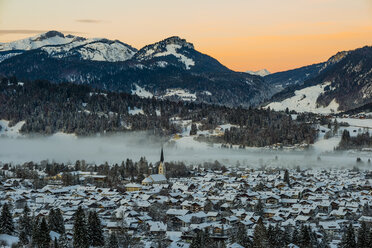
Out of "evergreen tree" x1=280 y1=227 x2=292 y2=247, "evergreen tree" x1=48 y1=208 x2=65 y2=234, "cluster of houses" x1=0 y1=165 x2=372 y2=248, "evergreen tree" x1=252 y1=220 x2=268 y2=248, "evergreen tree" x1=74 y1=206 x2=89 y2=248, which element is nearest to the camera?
"evergreen tree" x1=252 y1=220 x2=268 y2=248

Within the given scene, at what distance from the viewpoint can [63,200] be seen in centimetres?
11300

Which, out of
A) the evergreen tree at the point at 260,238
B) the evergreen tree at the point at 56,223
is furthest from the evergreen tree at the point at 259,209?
the evergreen tree at the point at 56,223

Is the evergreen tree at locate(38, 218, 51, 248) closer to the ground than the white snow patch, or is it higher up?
higher up

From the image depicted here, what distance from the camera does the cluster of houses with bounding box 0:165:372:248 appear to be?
90875 millimetres

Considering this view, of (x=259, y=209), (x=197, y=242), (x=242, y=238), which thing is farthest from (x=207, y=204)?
(x=197, y=242)

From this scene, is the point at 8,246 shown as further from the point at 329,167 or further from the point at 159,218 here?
the point at 329,167

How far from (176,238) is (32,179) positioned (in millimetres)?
74299

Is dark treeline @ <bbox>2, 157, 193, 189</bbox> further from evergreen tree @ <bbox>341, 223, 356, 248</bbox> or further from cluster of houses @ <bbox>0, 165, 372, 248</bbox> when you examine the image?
evergreen tree @ <bbox>341, 223, 356, 248</bbox>

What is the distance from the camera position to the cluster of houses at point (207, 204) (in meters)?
90.9

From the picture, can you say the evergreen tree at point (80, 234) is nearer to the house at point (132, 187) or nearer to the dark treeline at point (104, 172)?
the house at point (132, 187)

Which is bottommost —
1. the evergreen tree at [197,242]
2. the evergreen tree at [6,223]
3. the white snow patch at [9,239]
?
the white snow patch at [9,239]

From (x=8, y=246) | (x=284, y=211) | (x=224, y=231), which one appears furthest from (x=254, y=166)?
(x=8, y=246)

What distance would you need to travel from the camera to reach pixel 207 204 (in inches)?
4284

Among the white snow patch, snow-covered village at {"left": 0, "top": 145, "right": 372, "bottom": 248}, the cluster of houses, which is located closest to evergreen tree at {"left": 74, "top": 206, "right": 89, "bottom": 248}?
snow-covered village at {"left": 0, "top": 145, "right": 372, "bottom": 248}
